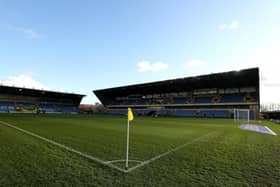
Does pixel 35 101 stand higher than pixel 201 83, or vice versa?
pixel 201 83

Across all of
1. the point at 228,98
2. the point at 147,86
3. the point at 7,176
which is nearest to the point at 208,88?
the point at 228,98

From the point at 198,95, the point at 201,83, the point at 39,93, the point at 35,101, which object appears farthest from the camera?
the point at 35,101

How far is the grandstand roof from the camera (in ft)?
115

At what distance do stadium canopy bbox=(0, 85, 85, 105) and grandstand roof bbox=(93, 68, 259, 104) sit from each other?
17499 mm

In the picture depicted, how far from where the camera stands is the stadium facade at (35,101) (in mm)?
51875

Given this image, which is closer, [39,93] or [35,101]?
[39,93]

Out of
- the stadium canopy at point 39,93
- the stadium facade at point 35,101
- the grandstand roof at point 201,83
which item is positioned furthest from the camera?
the stadium facade at point 35,101

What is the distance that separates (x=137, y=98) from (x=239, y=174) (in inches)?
2275

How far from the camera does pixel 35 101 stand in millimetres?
58281

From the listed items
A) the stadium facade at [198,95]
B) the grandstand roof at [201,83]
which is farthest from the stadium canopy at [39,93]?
the grandstand roof at [201,83]

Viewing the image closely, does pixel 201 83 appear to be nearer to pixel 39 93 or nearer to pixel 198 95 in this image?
pixel 198 95

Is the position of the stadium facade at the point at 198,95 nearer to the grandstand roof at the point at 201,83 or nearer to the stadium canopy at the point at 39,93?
the grandstand roof at the point at 201,83

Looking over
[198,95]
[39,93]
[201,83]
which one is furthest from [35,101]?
[201,83]

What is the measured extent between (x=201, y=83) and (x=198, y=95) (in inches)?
241
